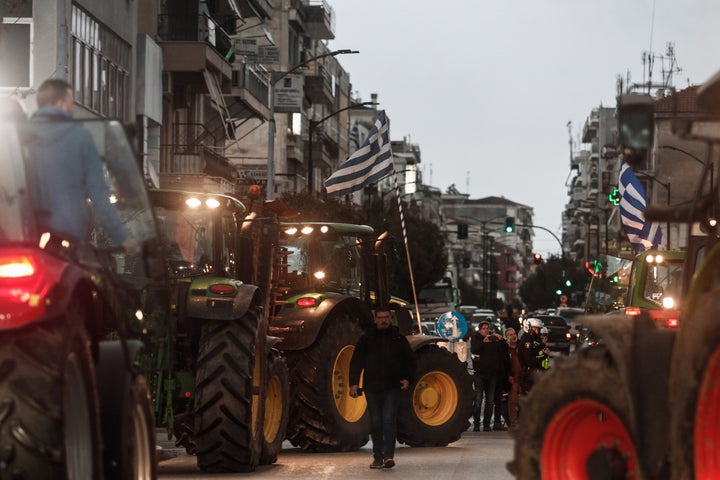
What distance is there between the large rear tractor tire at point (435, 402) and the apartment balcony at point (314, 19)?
221 ft

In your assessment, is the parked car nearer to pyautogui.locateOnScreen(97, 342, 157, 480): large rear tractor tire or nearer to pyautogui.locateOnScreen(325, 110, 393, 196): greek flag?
pyautogui.locateOnScreen(325, 110, 393, 196): greek flag

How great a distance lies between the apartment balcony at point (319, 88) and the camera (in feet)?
304

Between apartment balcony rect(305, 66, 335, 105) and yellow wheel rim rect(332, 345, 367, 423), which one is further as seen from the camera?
apartment balcony rect(305, 66, 335, 105)

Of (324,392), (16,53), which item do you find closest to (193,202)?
(324,392)

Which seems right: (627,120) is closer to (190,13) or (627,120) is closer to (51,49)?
(51,49)

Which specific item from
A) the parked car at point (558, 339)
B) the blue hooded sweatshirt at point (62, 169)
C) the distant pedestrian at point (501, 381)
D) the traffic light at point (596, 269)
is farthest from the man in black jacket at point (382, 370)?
the parked car at point (558, 339)

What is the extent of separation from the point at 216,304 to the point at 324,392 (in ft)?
14.1

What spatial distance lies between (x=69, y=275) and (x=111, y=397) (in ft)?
2.74

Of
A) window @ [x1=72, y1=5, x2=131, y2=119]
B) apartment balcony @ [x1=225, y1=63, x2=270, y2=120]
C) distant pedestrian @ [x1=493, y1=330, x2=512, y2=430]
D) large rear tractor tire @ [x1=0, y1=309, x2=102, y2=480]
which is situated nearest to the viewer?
large rear tractor tire @ [x1=0, y1=309, x2=102, y2=480]

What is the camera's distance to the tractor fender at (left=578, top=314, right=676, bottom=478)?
7.42 meters

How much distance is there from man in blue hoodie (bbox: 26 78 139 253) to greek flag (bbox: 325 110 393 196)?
24.6 meters

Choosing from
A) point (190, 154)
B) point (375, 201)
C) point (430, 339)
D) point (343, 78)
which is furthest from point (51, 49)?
point (343, 78)

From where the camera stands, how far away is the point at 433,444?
2116 centimetres

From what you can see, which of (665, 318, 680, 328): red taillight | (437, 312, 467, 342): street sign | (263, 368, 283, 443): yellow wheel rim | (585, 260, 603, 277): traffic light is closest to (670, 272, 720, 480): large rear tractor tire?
(665, 318, 680, 328): red taillight
